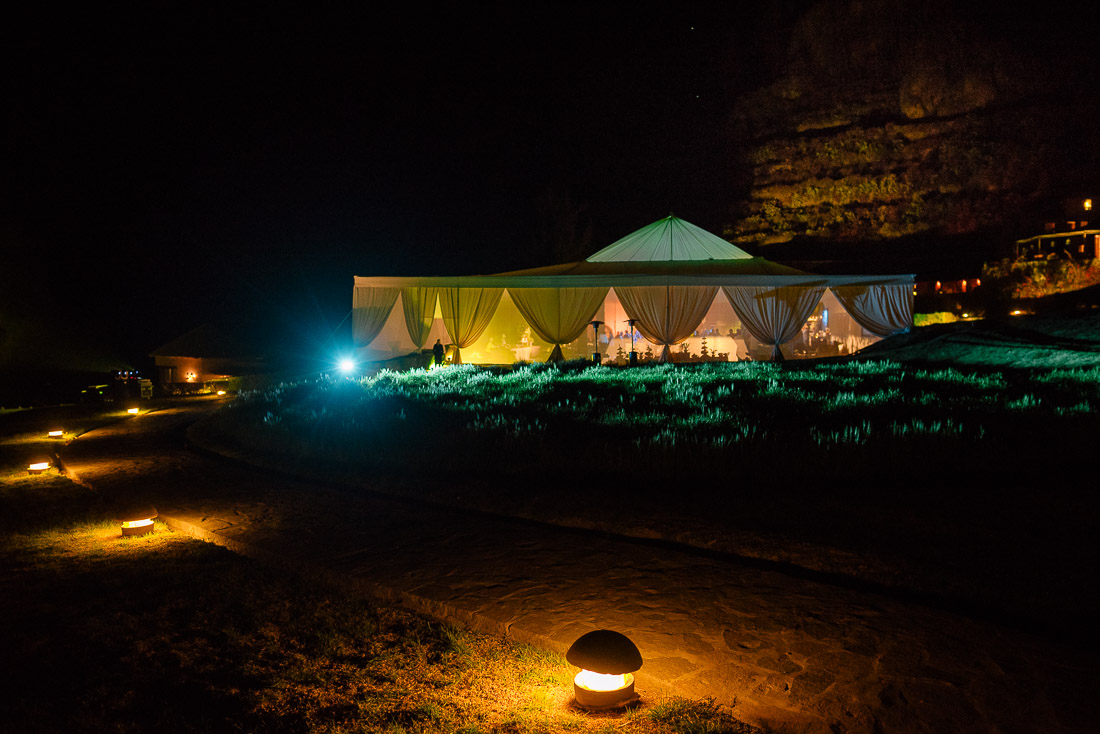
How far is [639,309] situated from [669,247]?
3819 millimetres

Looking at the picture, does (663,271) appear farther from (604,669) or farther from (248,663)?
(604,669)

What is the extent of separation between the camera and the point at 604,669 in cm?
235

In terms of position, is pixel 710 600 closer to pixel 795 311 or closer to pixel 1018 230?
pixel 795 311

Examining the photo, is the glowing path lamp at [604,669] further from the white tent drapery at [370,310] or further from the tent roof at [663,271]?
the white tent drapery at [370,310]

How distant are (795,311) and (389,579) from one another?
15008 mm

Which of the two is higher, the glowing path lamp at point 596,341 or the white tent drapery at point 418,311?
the white tent drapery at point 418,311

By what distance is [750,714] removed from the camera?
2354mm

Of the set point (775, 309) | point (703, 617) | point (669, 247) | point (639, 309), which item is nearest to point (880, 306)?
point (775, 309)

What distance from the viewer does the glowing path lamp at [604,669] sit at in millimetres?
2359

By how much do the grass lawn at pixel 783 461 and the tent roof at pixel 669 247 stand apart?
8.91m

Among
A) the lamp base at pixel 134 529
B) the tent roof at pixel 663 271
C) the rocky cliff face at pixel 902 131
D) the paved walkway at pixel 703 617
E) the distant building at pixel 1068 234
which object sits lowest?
the paved walkway at pixel 703 617


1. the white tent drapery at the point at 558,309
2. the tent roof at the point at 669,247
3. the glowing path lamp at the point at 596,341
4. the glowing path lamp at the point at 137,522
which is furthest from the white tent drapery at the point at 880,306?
the glowing path lamp at the point at 137,522

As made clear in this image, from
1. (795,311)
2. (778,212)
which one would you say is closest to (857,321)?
(795,311)

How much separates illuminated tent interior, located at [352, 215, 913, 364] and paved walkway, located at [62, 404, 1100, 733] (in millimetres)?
11968
